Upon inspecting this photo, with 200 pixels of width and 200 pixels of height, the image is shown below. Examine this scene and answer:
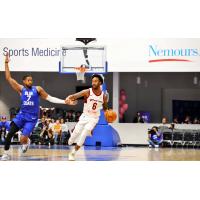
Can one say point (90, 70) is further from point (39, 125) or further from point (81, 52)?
point (39, 125)

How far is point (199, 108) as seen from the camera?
30375mm

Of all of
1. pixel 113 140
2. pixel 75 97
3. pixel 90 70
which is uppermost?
pixel 90 70

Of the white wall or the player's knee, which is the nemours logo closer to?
the white wall

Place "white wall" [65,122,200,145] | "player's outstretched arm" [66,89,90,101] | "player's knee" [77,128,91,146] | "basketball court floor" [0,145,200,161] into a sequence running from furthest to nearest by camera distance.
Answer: "white wall" [65,122,200,145] → "basketball court floor" [0,145,200,161] → "player's knee" [77,128,91,146] → "player's outstretched arm" [66,89,90,101]

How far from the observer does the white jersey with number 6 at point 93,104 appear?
1360 centimetres

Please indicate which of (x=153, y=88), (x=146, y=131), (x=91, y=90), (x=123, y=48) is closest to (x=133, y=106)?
(x=153, y=88)

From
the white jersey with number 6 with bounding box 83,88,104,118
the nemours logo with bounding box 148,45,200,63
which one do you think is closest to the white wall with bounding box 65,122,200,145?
the nemours logo with bounding box 148,45,200,63

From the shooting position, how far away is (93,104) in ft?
44.6

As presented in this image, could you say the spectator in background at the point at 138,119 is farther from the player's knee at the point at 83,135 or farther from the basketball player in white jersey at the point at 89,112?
the player's knee at the point at 83,135

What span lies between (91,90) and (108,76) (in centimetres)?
1726

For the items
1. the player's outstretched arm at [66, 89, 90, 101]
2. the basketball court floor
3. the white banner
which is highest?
the white banner

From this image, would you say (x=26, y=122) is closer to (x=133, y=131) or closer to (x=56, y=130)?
(x=56, y=130)

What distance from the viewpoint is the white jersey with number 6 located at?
13.6 m

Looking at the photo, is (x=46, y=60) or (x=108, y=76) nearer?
(x=46, y=60)
